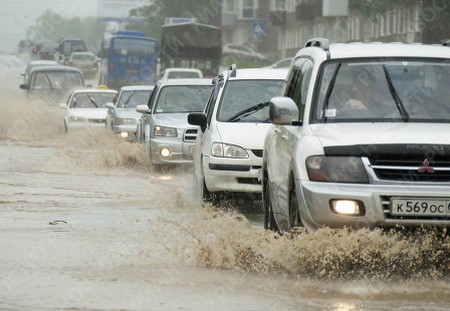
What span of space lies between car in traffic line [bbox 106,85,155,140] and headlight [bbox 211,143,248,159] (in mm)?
12741

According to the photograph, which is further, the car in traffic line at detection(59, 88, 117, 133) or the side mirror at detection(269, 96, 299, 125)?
the car in traffic line at detection(59, 88, 117, 133)

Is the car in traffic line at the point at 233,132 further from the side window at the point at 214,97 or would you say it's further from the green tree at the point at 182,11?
the green tree at the point at 182,11

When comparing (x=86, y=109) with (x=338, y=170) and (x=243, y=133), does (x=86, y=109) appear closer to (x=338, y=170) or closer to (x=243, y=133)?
(x=243, y=133)

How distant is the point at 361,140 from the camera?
364 inches

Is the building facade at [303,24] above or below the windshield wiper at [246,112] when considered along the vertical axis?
below

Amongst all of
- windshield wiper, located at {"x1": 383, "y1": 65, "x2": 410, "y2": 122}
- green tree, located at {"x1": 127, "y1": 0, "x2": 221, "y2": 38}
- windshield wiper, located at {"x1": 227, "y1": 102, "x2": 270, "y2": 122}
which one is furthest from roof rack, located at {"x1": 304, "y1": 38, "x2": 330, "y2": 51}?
green tree, located at {"x1": 127, "y1": 0, "x2": 221, "y2": 38}

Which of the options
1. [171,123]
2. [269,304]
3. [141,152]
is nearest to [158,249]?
[269,304]

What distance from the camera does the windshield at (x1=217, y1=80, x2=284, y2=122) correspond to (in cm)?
1542

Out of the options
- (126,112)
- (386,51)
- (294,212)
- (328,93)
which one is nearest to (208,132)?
(386,51)

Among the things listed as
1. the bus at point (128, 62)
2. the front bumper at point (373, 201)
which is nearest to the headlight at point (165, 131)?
the front bumper at point (373, 201)

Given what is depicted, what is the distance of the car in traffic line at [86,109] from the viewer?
1293 inches

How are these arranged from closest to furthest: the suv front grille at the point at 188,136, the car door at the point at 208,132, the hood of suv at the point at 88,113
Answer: the car door at the point at 208,132
the suv front grille at the point at 188,136
the hood of suv at the point at 88,113

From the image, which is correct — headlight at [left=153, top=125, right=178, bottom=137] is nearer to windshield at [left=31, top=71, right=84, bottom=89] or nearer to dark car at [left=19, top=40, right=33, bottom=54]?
windshield at [left=31, top=71, right=84, bottom=89]

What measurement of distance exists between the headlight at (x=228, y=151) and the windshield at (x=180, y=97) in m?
7.23
